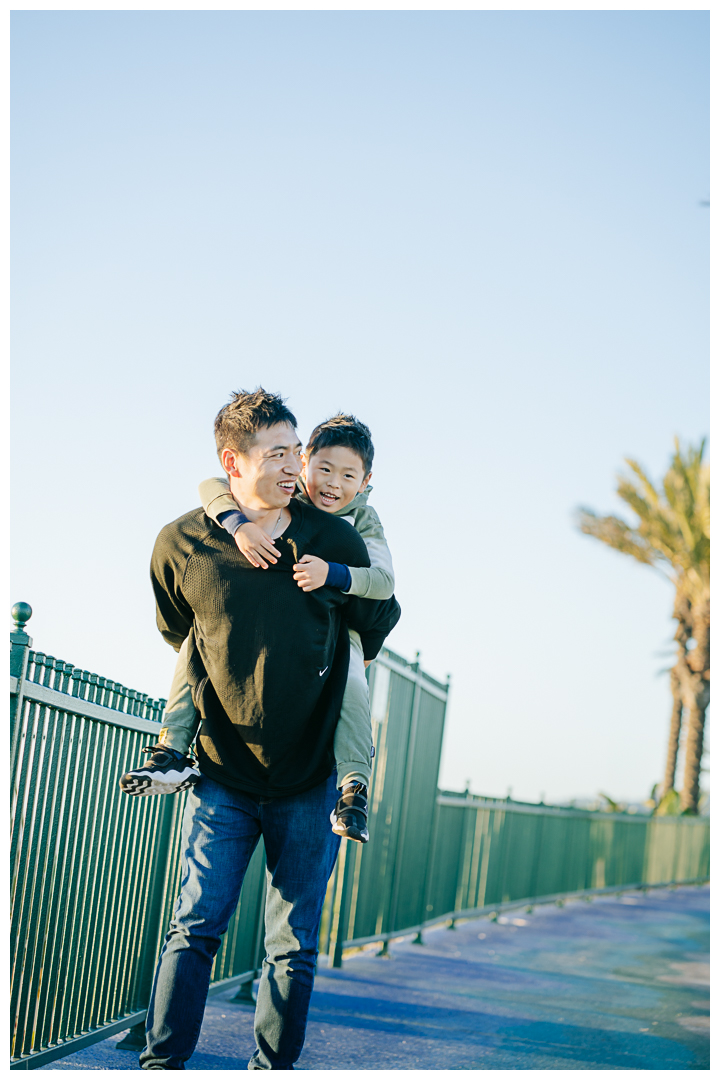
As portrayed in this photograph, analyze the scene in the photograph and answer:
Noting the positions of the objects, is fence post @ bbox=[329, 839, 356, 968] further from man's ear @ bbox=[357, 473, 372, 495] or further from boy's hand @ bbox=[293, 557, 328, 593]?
boy's hand @ bbox=[293, 557, 328, 593]

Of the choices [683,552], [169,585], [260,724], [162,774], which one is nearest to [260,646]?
[260,724]

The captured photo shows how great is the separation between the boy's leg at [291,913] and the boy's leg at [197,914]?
103mm

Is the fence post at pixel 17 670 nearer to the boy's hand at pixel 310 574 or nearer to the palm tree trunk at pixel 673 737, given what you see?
the boy's hand at pixel 310 574

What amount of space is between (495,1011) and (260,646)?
12.6 feet

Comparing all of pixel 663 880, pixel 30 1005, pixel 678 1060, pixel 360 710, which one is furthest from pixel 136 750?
pixel 663 880

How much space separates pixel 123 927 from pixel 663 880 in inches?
652

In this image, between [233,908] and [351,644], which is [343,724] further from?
[233,908]

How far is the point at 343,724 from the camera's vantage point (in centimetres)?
327

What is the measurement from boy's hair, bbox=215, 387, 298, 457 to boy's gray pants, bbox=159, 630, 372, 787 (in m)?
0.61

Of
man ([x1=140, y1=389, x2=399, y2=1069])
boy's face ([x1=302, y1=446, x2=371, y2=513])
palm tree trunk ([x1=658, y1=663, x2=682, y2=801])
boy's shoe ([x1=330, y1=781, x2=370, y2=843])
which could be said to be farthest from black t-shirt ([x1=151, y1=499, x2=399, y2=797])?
palm tree trunk ([x1=658, y1=663, x2=682, y2=801])

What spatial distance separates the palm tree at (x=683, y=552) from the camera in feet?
→ 78.2

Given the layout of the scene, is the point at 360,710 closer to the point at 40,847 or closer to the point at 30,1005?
the point at 40,847

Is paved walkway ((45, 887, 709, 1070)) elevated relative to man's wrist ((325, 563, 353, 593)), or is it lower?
lower

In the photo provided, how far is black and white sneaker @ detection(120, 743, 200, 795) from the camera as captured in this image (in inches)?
123
